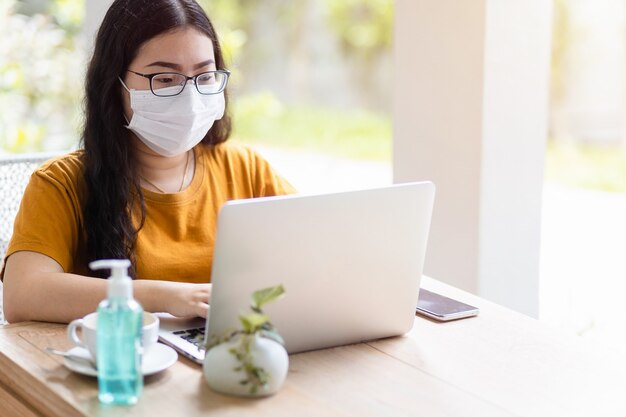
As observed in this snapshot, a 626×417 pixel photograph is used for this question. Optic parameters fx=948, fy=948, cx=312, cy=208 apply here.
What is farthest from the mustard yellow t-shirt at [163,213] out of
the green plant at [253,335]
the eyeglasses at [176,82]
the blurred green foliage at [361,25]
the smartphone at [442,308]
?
the blurred green foliage at [361,25]

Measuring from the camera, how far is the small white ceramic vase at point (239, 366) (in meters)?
1.37

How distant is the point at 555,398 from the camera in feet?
4.76

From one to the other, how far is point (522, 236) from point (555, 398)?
1.43m

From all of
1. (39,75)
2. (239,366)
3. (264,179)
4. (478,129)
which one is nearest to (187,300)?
(239,366)

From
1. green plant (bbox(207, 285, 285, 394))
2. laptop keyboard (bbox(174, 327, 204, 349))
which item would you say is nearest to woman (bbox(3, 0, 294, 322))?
laptop keyboard (bbox(174, 327, 204, 349))

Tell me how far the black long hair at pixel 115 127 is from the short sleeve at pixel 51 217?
0.03 m

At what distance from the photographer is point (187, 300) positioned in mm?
1648

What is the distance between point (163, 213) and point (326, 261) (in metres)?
0.60

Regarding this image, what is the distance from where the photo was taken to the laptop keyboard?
1.59m

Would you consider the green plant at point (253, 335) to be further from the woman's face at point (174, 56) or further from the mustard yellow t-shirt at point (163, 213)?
the woman's face at point (174, 56)

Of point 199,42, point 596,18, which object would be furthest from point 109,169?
point 596,18

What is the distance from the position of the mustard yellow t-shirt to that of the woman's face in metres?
0.24

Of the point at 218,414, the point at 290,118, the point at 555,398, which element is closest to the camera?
the point at 218,414

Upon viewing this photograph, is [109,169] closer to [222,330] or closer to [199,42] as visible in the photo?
[199,42]
